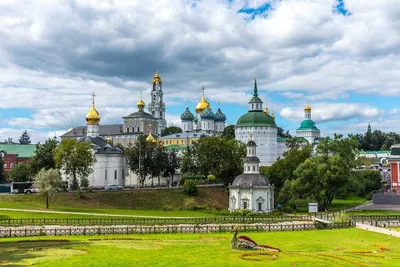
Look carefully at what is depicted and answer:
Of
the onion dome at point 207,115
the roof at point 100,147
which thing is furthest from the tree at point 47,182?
the onion dome at point 207,115

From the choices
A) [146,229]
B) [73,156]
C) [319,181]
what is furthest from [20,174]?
[146,229]

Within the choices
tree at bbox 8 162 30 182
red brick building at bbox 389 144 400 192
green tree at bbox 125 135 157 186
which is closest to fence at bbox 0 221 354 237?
red brick building at bbox 389 144 400 192

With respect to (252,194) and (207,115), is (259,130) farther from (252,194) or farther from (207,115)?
(252,194)

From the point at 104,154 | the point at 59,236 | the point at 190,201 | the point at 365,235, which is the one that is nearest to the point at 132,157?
the point at 104,154

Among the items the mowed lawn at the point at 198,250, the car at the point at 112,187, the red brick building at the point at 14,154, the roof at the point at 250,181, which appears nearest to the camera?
the mowed lawn at the point at 198,250

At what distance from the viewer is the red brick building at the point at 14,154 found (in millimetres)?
141125

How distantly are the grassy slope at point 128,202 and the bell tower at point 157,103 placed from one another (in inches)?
3547

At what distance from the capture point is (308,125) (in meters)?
174

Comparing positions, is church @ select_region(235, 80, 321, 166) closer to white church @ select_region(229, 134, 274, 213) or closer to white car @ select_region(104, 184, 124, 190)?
white car @ select_region(104, 184, 124, 190)

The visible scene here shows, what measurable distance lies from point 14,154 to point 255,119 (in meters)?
68.6

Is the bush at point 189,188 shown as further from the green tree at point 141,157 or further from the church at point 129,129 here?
the church at point 129,129

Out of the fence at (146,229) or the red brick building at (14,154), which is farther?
the red brick building at (14,154)

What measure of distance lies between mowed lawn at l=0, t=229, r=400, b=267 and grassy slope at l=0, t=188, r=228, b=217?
2959cm

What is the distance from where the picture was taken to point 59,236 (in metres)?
46.6
